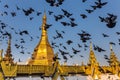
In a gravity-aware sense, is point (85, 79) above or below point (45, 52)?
below

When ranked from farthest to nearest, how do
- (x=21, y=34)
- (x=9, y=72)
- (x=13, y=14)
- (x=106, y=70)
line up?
(x=106, y=70)
(x=9, y=72)
(x=21, y=34)
(x=13, y=14)

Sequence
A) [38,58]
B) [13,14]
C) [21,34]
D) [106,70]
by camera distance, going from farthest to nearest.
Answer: [38,58]
[106,70]
[21,34]
[13,14]

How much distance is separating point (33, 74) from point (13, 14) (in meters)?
17.3

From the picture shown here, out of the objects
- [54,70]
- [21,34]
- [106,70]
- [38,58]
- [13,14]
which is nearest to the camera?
[13,14]

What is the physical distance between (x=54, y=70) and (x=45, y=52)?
706 inches

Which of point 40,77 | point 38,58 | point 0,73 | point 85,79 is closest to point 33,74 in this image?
point 40,77

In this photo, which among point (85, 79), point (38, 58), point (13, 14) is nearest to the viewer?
point (13, 14)

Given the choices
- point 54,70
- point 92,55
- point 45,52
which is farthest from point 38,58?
point 54,70

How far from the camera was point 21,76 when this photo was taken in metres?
35.3

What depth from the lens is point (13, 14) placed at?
20047mm

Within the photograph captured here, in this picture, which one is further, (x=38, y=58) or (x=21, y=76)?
(x=38, y=58)

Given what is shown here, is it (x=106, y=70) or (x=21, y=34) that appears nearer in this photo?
(x=21, y=34)

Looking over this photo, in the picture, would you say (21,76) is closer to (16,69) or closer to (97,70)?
(16,69)

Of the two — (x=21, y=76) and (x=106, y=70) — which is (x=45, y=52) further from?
(x=21, y=76)
